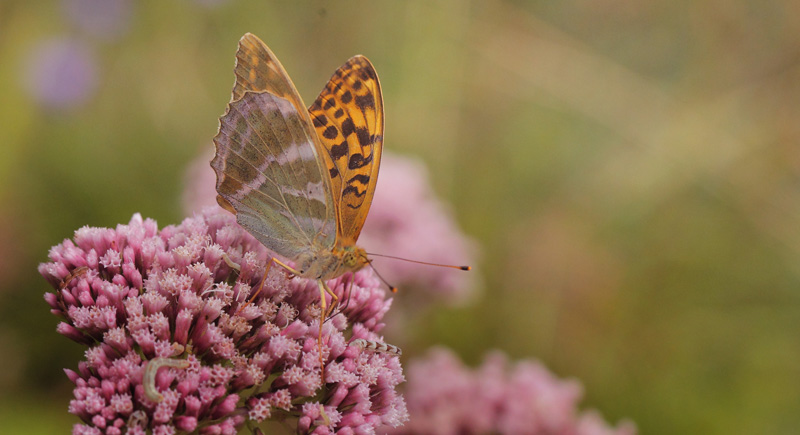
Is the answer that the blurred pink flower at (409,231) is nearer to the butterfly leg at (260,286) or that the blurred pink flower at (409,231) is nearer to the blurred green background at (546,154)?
the blurred green background at (546,154)

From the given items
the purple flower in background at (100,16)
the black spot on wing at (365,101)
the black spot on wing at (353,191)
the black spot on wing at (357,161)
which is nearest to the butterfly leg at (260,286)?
the black spot on wing at (353,191)

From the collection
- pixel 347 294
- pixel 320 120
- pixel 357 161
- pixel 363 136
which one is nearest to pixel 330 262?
pixel 347 294

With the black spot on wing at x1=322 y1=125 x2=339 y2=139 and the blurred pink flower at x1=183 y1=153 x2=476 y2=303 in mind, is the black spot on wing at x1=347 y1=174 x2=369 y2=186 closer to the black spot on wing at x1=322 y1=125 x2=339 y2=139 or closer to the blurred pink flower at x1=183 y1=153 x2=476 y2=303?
the black spot on wing at x1=322 y1=125 x2=339 y2=139

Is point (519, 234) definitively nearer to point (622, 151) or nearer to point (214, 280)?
point (622, 151)

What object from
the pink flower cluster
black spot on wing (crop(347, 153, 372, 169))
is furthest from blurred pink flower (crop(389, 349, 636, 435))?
black spot on wing (crop(347, 153, 372, 169))

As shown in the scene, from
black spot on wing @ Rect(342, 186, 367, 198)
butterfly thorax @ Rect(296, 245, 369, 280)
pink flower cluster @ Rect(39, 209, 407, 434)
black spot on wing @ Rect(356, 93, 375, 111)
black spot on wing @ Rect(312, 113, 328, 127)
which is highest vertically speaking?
black spot on wing @ Rect(356, 93, 375, 111)

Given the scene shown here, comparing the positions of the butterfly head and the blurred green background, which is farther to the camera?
the blurred green background
